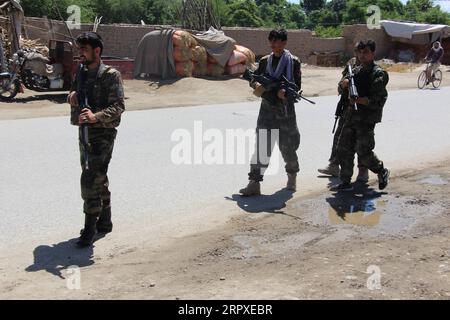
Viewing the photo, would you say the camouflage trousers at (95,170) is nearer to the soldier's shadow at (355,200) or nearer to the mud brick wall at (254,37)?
the soldier's shadow at (355,200)

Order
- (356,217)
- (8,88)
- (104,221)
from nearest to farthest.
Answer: (104,221) → (356,217) → (8,88)

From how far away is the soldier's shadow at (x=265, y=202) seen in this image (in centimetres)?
582

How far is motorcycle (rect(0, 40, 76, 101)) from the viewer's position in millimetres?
14625

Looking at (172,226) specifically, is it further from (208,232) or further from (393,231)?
(393,231)

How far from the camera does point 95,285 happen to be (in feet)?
12.5

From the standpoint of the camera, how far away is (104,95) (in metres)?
Result: 4.61

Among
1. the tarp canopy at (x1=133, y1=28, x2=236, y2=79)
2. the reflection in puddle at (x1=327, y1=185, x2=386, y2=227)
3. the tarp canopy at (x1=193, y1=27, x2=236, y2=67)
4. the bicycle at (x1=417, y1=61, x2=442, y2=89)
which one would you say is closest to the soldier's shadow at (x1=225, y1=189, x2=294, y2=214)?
the reflection in puddle at (x1=327, y1=185, x2=386, y2=227)

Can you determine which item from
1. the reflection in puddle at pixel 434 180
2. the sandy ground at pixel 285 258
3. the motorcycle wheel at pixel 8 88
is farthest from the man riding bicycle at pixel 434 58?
the sandy ground at pixel 285 258

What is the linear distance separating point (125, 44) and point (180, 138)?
47.6 ft

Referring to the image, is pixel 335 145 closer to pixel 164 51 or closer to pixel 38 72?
pixel 38 72

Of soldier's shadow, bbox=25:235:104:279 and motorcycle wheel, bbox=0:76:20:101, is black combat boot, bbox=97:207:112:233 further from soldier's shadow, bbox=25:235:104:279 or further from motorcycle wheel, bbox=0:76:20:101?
motorcycle wheel, bbox=0:76:20:101

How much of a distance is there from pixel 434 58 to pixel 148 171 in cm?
1537

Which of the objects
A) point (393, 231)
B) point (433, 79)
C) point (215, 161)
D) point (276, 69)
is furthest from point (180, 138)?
point (433, 79)

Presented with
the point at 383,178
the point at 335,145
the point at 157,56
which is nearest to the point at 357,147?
the point at 383,178
